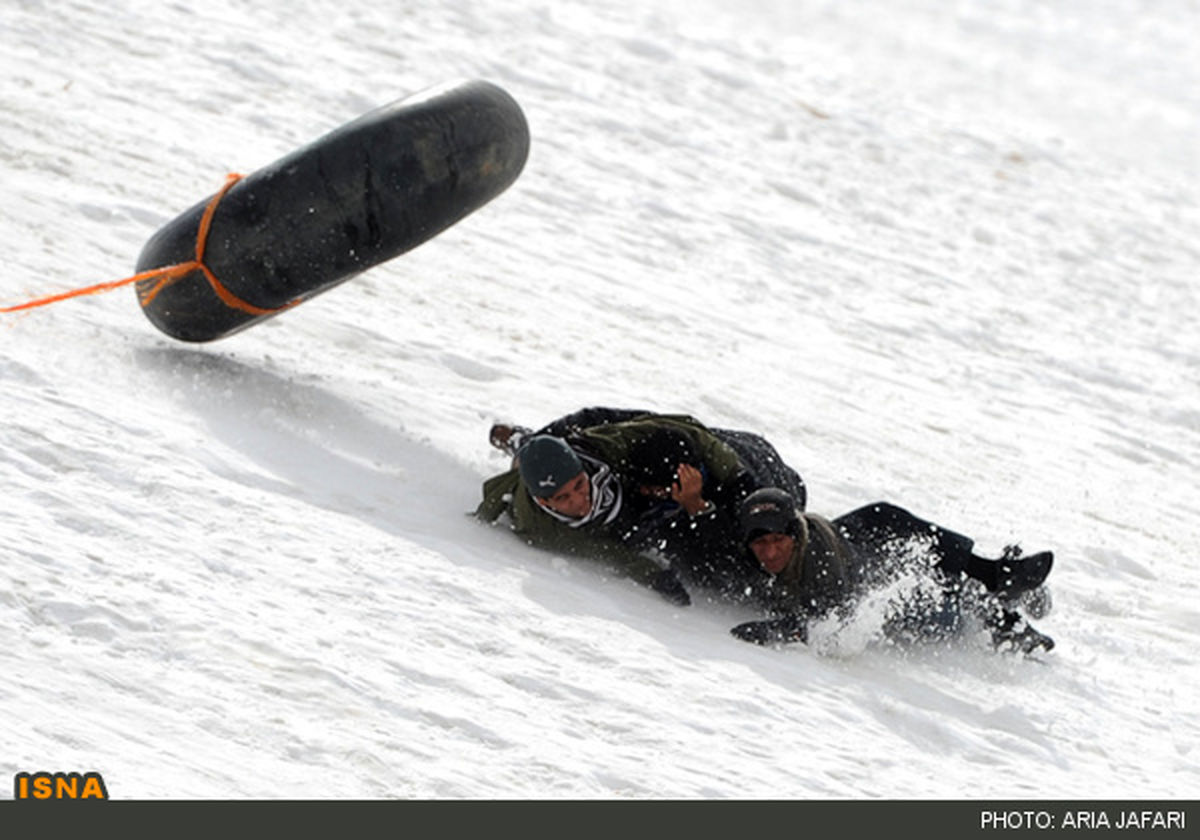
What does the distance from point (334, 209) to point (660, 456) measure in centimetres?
158

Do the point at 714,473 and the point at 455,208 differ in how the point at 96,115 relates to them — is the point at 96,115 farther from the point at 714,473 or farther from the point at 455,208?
the point at 714,473

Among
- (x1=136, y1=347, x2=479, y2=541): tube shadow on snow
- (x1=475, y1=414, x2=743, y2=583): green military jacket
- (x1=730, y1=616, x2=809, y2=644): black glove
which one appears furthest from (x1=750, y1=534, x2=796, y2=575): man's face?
(x1=136, y1=347, x2=479, y2=541): tube shadow on snow

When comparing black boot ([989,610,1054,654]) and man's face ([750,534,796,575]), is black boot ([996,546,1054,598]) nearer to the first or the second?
black boot ([989,610,1054,654])

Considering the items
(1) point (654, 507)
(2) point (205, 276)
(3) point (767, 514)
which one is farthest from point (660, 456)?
(2) point (205, 276)

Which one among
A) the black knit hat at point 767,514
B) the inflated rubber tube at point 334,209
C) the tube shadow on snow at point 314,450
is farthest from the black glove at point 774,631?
the inflated rubber tube at point 334,209

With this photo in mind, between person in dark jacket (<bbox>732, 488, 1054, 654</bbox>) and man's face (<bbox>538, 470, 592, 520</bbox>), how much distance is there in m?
0.51

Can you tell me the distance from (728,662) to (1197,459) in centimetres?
476

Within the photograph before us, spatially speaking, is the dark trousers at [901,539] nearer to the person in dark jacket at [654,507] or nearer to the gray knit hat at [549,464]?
the person in dark jacket at [654,507]

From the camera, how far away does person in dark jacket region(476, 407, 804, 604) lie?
523 centimetres

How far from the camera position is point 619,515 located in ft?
17.4

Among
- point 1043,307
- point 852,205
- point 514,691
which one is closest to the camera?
point 514,691

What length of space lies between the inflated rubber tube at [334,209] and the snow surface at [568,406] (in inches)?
13.6

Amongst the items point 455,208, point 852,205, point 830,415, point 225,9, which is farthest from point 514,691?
point 225,9

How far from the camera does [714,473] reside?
210 inches
